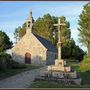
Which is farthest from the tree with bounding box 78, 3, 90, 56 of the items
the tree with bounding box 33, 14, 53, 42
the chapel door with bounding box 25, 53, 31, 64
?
the tree with bounding box 33, 14, 53, 42

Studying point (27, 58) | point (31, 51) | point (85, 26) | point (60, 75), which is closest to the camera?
point (60, 75)

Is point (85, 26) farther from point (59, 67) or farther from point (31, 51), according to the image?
point (59, 67)

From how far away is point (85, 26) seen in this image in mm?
50594

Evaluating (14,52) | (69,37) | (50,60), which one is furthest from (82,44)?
(69,37)

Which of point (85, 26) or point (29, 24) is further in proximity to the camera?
point (29, 24)

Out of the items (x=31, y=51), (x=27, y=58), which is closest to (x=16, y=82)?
(x=27, y=58)

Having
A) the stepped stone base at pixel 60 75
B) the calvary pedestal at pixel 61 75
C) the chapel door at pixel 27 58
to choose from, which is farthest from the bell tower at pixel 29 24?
the stepped stone base at pixel 60 75

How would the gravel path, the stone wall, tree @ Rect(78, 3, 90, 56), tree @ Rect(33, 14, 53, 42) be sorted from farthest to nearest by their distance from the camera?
1. tree @ Rect(33, 14, 53, 42)
2. the stone wall
3. tree @ Rect(78, 3, 90, 56)
4. the gravel path

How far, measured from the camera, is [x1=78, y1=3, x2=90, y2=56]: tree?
49.9m

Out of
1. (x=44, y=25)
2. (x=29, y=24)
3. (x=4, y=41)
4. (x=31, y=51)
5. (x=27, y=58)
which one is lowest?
(x=27, y=58)

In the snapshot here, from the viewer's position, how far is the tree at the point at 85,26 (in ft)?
164

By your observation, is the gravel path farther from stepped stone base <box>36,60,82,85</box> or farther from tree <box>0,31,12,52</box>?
tree <box>0,31,12,52</box>

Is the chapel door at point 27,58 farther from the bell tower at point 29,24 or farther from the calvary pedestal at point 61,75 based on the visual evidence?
the calvary pedestal at point 61,75

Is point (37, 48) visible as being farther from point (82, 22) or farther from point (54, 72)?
point (54, 72)
